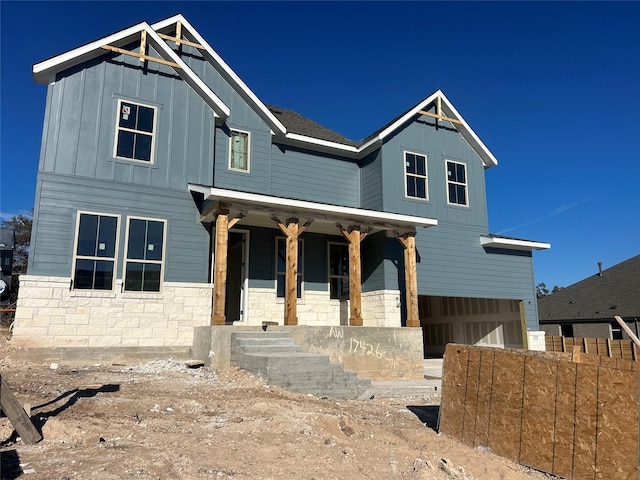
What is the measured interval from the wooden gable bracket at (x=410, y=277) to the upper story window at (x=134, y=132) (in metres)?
7.04

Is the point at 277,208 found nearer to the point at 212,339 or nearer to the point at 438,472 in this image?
the point at 212,339

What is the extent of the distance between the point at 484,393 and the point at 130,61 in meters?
11.5

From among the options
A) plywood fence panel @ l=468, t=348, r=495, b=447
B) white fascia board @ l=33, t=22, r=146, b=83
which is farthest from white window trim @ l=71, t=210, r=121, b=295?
plywood fence panel @ l=468, t=348, r=495, b=447

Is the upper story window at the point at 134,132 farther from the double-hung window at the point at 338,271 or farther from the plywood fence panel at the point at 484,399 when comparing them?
the plywood fence panel at the point at 484,399

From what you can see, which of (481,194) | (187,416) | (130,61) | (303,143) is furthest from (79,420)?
(481,194)

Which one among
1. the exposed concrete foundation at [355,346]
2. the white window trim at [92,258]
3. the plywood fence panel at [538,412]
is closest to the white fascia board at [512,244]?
the exposed concrete foundation at [355,346]

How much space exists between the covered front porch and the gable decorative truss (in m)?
2.73

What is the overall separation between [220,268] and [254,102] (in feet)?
18.7

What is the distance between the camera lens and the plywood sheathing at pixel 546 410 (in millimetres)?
4574

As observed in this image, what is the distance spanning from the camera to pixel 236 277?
14852 mm

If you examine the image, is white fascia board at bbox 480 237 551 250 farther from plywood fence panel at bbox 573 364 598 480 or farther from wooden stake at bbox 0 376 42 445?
wooden stake at bbox 0 376 42 445

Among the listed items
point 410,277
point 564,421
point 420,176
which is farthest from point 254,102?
point 564,421

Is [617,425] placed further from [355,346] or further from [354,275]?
[354,275]

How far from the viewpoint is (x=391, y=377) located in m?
11.3
